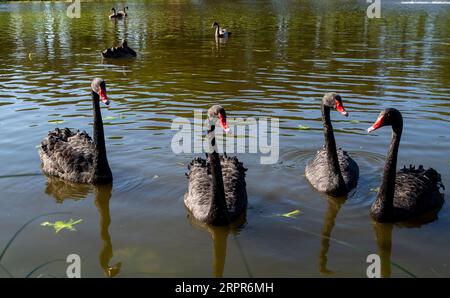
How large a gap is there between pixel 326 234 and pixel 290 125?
14.3 feet

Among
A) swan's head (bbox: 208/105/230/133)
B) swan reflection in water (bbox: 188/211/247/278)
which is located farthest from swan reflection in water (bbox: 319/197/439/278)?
swan's head (bbox: 208/105/230/133)

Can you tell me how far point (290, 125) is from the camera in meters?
9.91

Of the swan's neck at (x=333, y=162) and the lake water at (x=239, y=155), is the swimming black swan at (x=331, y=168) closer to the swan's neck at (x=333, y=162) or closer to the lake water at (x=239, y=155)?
the swan's neck at (x=333, y=162)

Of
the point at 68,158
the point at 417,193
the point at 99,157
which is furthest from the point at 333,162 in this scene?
the point at 68,158

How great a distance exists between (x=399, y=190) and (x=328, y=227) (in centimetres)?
109

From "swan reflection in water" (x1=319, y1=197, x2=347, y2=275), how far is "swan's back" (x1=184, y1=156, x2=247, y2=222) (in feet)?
3.41

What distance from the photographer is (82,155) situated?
7539 mm

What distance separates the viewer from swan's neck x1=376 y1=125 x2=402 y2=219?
5.84 m

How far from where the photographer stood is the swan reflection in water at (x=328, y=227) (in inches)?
203

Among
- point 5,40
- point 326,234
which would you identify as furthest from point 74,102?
point 5,40

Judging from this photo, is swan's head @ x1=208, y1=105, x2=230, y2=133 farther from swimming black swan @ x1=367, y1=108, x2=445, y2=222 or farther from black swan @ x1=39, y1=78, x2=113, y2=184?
black swan @ x1=39, y1=78, x2=113, y2=184

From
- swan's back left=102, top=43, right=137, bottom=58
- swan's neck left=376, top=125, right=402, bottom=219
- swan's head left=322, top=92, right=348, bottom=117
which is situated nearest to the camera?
swan's neck left=376, top=125, right=402, bottom=219

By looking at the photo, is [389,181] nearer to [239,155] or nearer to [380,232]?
[380,232]
